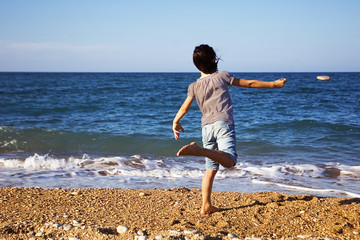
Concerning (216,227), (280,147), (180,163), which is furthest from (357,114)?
(216,227)

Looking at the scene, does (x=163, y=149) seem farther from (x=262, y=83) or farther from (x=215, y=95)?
(x=262, y=83)

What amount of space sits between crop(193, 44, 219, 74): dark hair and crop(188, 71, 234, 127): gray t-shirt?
0.09m

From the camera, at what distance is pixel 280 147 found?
30.4ft

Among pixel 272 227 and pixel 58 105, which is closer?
pixel 272 227

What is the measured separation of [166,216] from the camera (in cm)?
394

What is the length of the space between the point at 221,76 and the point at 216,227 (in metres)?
1.46

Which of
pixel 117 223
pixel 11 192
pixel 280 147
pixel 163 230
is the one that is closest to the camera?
pixel 163 230

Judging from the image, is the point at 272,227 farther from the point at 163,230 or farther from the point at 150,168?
the point at 150,168

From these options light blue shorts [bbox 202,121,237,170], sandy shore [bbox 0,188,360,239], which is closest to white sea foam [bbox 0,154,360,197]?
sandy shore [bbox 0,188,360,239]

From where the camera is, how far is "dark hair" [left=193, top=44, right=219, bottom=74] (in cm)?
364

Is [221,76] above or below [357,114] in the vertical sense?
above

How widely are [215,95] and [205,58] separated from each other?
1.24ft

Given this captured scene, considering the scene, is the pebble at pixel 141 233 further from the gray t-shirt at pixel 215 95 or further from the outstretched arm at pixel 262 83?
the outstretched arm at pixel 262 83

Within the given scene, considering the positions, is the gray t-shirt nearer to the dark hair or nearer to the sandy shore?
the dark hair
